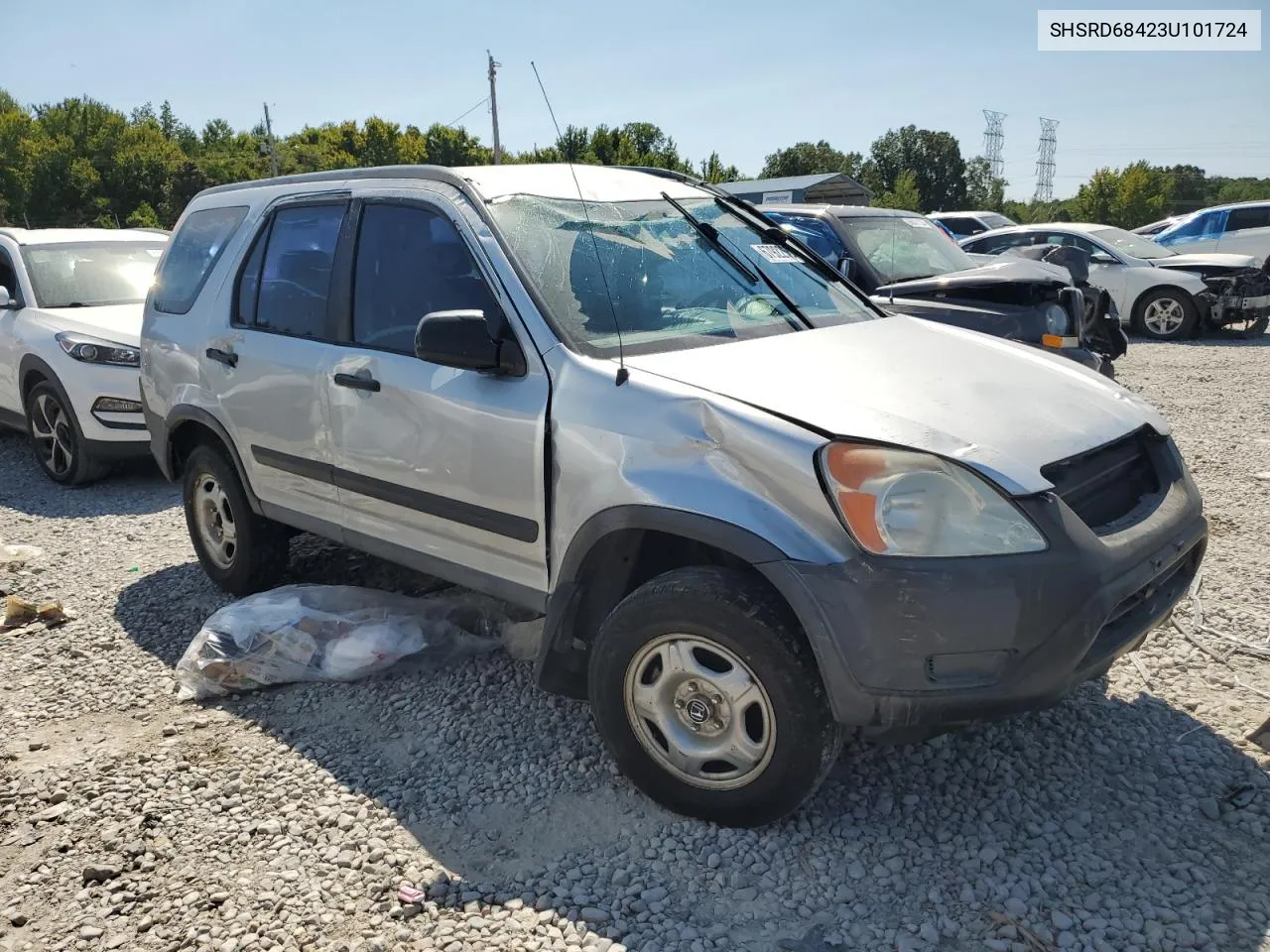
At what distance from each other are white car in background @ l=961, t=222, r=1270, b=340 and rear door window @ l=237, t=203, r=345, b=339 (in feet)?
35.4

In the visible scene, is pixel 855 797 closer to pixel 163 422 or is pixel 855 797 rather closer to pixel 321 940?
pixel 321 940

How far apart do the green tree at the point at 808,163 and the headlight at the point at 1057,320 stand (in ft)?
264

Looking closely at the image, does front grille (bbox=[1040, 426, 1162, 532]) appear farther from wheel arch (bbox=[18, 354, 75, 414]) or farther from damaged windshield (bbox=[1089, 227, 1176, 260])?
damaged windshield (bbox=[1089, 227, 1176, 260])

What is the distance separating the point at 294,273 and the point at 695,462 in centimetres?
232

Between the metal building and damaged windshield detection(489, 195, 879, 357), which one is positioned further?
the metal building

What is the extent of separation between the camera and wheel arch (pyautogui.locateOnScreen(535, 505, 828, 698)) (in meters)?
2.68

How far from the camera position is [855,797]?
2.99 meters

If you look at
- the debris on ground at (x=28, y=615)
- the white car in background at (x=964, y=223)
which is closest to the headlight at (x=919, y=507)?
the debris on ground at (x=28, y=615)

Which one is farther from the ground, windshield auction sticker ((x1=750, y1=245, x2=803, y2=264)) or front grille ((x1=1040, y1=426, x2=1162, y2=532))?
windshield auction sticker ((x1=750, y1=245, x2=803, y2=264))

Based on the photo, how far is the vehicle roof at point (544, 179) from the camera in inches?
140

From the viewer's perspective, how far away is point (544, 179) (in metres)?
3.70

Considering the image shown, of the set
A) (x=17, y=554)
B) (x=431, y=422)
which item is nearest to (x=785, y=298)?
(x=431, y=422)

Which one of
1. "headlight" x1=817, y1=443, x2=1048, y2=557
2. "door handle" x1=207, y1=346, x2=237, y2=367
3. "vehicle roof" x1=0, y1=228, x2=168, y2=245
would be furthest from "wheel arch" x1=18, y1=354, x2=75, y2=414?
"headlight" x1=817, y1=443, x2=1048, y2=557

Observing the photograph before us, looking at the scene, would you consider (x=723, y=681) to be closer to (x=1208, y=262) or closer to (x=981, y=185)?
(x=1208, y=262)
